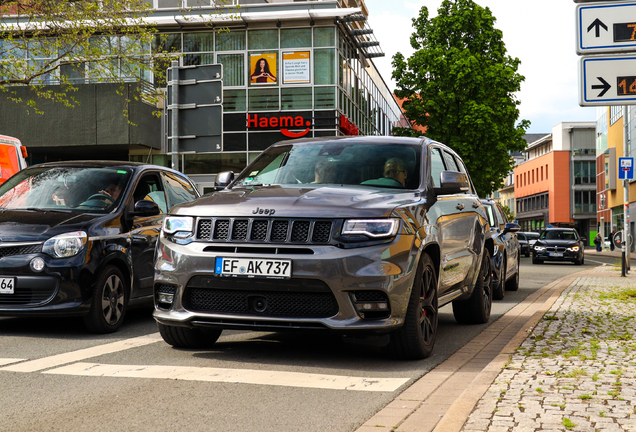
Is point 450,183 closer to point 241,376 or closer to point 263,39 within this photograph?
point 241,376

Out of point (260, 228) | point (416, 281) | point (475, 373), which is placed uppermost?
point (260, 228)

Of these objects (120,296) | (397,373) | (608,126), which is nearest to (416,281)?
(397,373)

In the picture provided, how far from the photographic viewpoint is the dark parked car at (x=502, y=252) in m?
12.2

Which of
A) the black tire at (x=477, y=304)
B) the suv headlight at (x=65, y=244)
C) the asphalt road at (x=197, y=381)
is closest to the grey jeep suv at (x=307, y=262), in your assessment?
the asphalt road at (x=197, y=381)

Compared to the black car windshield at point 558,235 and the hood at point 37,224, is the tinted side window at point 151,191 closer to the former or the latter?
the hood at point 37,224

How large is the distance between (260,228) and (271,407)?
1506 mm

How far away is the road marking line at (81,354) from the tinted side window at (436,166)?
287 centimetres

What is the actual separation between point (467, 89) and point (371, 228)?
30.9m

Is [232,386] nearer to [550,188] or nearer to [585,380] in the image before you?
[585,380]

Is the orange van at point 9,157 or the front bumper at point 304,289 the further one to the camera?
the orange van at point 9,157

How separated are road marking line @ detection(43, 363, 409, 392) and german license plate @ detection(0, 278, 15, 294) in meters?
1.79

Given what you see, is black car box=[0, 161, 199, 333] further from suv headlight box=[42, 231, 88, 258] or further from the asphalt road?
the asphalt road

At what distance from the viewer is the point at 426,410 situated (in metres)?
4.21

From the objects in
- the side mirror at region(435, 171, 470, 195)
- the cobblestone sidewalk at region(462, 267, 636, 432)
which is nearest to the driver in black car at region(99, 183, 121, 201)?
the side mirror at region(435, 171, 470, 195)
